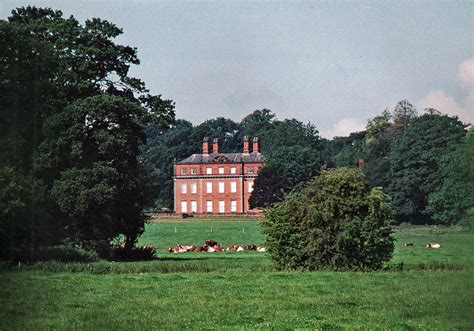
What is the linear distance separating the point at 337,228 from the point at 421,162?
55.0m

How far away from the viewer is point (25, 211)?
31484mm

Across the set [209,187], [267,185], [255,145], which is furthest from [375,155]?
[209,187]

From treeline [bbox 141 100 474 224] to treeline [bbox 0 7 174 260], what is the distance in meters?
4.28

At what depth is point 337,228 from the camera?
1086 inches

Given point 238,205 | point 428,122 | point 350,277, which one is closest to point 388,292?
point 350,277

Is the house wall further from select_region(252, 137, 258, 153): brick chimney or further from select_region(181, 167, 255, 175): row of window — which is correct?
select_region(252, 137, 258, 153): brick chimney

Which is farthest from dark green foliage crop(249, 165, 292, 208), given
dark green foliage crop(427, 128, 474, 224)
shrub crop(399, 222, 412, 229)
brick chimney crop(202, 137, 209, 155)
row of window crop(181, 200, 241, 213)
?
dark green foliage crop(427, 128, 474, 224)

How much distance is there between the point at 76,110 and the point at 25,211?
244 inches

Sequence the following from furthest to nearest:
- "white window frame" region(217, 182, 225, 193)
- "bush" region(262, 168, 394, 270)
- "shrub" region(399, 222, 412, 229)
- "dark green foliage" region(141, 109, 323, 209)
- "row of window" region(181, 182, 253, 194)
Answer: "white window frame" region(217, 182, 225, 193)
"row of window" region(181, 182, 253, 194)
"dark green foliage" region(141, 109, 323, 209)
"shrub" region(399, 222, 412, 229)
"bush" region(262, 168, 394, 270)

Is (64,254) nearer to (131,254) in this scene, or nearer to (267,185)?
(131,254)

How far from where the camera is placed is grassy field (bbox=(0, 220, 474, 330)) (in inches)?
563

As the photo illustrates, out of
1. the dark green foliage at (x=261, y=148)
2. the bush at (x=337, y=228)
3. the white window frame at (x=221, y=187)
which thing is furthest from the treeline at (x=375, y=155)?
the white window frame at (x=221, y=187)

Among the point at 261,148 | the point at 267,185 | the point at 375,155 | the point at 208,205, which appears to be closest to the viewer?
the point at 375,155

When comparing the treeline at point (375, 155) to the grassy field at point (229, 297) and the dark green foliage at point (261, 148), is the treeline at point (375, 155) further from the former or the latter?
Answer: the grassy field at point (229, 297)
